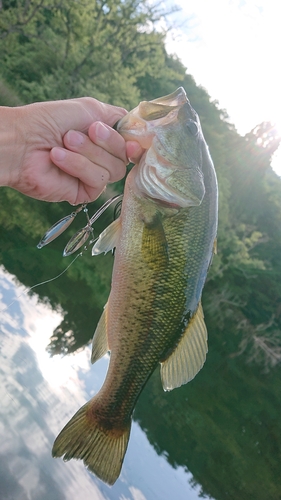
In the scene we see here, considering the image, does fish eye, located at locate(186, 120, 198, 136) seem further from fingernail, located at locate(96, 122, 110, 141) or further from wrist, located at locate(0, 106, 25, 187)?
wrist, located at locate(0, 106, 25, 187)

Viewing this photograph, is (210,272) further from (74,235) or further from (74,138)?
(74,138)

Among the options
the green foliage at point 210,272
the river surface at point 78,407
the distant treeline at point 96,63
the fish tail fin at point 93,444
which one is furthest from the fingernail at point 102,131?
the distant treeline at point 96,63

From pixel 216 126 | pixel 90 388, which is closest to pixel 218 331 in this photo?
pixel 90 388

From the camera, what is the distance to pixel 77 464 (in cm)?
464

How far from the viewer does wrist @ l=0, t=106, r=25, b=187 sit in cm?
211

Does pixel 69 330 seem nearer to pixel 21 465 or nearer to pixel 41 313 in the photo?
pixel 41 313

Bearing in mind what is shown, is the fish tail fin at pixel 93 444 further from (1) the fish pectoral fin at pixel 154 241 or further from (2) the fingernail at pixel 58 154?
(2) the fingernail at pixel 58 154

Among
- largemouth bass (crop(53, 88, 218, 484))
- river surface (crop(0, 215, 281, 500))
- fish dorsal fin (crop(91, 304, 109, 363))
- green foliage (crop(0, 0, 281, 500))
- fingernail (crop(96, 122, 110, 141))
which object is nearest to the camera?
fingernail (crop(96, 122, 110, 141))

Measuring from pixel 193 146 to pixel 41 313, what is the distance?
5.66 m

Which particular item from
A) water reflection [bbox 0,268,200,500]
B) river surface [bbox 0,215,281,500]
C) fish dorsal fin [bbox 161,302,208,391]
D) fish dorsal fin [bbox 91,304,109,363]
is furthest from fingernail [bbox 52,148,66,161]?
river surface [bbox 0,215,281,500]

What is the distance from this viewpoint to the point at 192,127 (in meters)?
2.19

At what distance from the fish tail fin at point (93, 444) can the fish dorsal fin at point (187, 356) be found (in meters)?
0.41

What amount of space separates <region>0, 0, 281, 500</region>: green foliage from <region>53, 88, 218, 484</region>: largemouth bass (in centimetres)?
423

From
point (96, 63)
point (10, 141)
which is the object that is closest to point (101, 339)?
point (10, 141)
